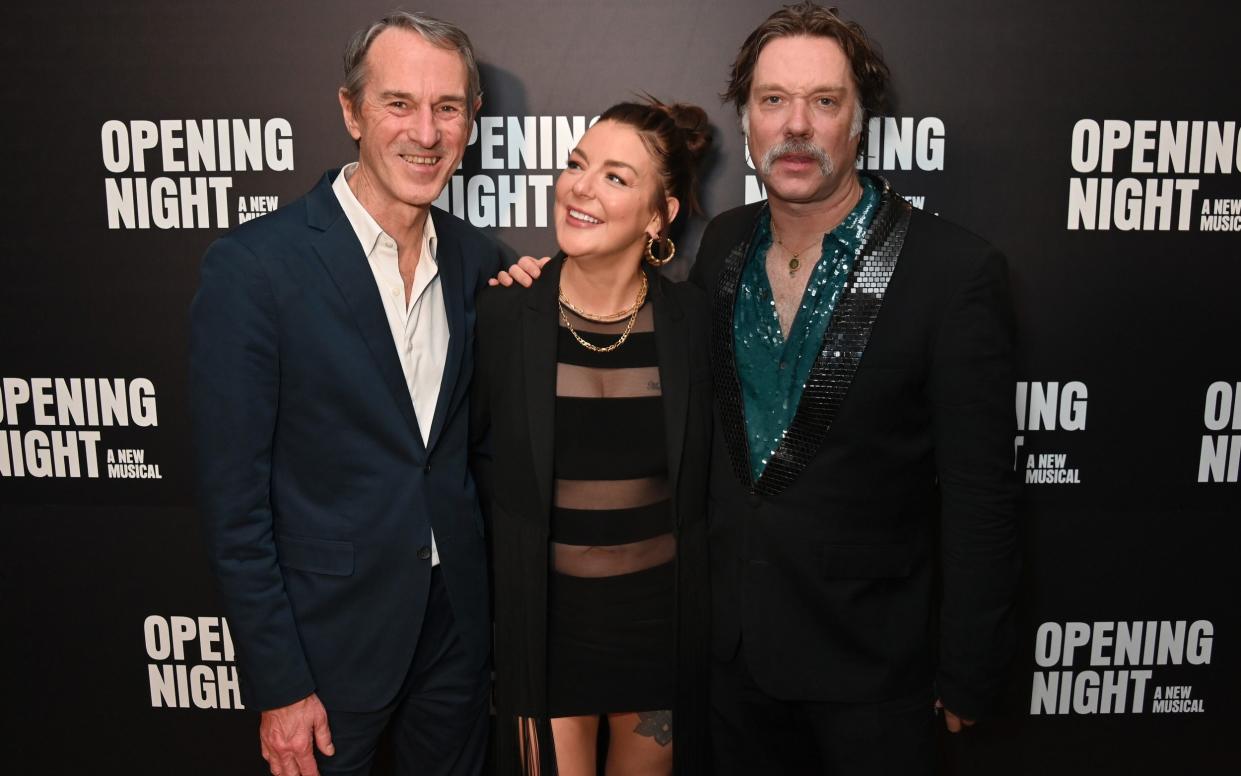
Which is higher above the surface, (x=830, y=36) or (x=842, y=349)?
(x=830, y=36)

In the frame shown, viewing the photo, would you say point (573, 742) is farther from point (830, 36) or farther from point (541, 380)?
point (830, 36)

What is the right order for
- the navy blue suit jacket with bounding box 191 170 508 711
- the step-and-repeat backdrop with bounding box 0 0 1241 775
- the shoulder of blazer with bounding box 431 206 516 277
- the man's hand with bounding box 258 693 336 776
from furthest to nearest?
the step-and-repeat backdrop with bounding box 0 0 1241 775, the shoulder of blazer with bounding box 431 206 516 277, the man's hand with bounding box 258 693 336 776, the navy blue suit jacket with bounding box 191 170 508 711

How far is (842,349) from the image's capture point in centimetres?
176

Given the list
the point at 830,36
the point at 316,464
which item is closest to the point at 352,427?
the point at 316,464

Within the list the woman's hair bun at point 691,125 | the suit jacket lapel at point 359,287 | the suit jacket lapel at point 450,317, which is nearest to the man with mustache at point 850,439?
the woman's hair bun at point 691,125

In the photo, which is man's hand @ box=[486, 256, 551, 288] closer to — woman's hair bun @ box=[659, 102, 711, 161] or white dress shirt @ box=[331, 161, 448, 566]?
white dress shirt @ box=[331, 161, 448, 566]

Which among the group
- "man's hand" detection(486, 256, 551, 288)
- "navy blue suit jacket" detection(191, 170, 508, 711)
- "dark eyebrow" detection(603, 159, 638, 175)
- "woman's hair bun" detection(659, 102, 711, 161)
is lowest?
"navy blue suit jacket" detection(191, 170, 508, 711)

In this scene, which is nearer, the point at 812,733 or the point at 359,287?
the point at 359,287

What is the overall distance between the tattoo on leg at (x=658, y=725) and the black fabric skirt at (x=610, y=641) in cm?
7

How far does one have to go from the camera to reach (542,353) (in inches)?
73.1

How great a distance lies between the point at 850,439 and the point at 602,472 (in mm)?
481

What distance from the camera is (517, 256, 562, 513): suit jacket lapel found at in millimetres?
1823

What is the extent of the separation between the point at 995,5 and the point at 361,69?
163 centimetres

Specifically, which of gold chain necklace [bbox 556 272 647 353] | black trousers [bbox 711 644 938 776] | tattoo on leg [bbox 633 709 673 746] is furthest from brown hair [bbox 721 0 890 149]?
tattoo on leg [bbox 633 709 673 746]
